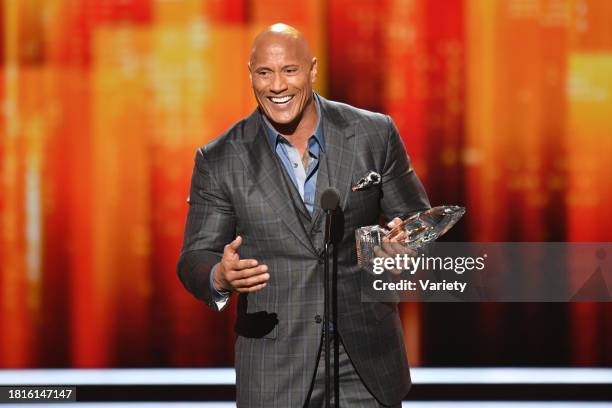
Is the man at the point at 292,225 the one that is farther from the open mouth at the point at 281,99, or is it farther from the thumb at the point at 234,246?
the thumb at the point at 234,246

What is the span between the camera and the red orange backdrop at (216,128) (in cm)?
436

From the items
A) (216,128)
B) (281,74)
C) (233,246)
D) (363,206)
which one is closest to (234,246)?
(233,246)

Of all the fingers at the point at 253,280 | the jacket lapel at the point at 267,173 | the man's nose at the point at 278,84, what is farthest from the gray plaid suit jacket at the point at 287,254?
the fingers at the point at 253,280

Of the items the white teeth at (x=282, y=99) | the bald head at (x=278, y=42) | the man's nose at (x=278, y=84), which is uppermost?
the bald head at (x=278, y=42)

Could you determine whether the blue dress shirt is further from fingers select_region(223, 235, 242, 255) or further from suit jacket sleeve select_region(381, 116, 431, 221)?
fingers select_region(223, 235, 242, 255)

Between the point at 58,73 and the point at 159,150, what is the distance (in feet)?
2.05

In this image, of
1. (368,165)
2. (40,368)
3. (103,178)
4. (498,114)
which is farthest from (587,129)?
(40,368)

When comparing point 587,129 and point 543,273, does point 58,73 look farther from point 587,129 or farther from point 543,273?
point 543,273

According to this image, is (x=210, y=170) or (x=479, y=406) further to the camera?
(x=479, y=406)

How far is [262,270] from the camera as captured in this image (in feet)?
5.63

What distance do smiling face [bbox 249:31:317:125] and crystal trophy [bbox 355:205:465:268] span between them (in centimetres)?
35

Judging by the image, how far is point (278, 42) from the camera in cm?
202

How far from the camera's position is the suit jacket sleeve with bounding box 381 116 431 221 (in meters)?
2.11

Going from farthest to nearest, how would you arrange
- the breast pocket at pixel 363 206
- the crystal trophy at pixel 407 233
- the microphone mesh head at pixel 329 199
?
the breast pocket at pixel 363 206 → the crystal trophy at pixel 407 233 → the microphone mesh head at pixel 329 199
